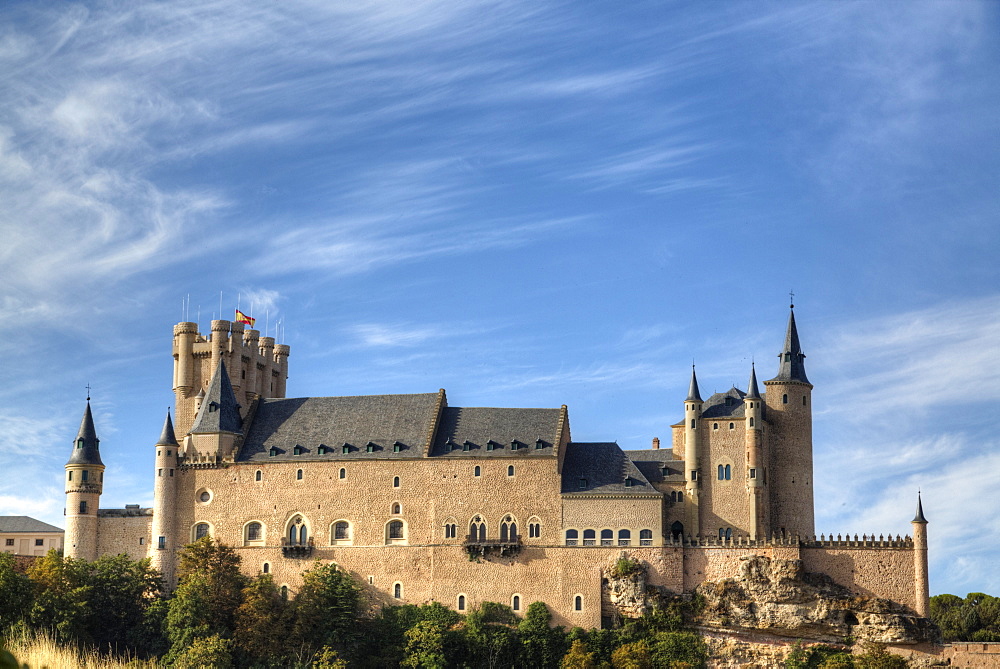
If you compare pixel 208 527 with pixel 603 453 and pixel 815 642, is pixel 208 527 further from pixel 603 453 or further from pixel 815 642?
pixel 815 642

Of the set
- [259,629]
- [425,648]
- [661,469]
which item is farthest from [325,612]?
[661,469]

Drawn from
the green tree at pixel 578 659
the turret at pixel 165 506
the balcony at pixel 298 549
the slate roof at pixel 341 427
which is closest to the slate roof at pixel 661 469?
the green tree at pixel 578 659

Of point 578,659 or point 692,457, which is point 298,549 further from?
point 692,457

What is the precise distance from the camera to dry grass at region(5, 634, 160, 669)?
65.8m

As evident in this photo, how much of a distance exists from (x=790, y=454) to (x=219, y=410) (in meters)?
41.6

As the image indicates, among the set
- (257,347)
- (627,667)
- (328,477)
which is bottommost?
(627,667)

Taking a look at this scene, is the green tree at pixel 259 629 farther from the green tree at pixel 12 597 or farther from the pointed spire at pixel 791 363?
the pointed spire at pixel 791 363

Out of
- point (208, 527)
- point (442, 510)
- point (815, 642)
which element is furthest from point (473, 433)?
point (815, 642)

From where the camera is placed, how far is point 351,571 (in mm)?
94188

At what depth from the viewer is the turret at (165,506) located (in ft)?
316

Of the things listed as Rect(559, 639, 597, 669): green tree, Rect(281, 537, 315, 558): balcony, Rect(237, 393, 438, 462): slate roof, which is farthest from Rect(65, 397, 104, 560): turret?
Rect(559, 639, 597, 669): green tree

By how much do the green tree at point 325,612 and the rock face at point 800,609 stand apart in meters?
23.5

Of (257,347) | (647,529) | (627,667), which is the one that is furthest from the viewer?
(257,347)

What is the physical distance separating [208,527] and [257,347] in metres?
17.9
